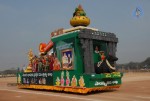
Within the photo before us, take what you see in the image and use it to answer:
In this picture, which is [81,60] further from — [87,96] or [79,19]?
[79,19]

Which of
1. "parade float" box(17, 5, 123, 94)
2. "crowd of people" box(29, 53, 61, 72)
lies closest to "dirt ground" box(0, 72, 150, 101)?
"parade float" box(17, 5, 123, 94)

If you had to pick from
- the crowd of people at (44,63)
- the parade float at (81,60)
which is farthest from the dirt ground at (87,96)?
the crowd of people at (44,63)

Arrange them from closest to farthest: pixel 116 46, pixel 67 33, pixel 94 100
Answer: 1. pixel 94 100
2. pixel 67 33
3. pixel 116 46

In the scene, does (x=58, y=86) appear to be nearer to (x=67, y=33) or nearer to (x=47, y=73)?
(x=47, y=73)

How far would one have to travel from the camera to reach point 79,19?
55.3 ft

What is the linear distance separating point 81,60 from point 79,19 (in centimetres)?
286

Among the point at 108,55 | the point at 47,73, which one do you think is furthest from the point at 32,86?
the point at 108,55

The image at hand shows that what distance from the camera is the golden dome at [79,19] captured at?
16858mm

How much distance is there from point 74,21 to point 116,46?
3188 mm

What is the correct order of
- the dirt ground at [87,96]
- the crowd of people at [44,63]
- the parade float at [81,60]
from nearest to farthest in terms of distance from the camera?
the dirt ground at [87,96], the parade float at [81,60], the crowd of people at [44,63]

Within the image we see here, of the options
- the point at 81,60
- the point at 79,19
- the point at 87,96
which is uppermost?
the point at 79,19

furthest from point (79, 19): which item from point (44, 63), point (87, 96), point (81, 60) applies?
point (87, 96)

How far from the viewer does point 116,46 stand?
17297 millimetres

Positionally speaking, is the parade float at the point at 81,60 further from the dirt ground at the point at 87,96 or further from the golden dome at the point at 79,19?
the dirt ground at the point at 87,96
